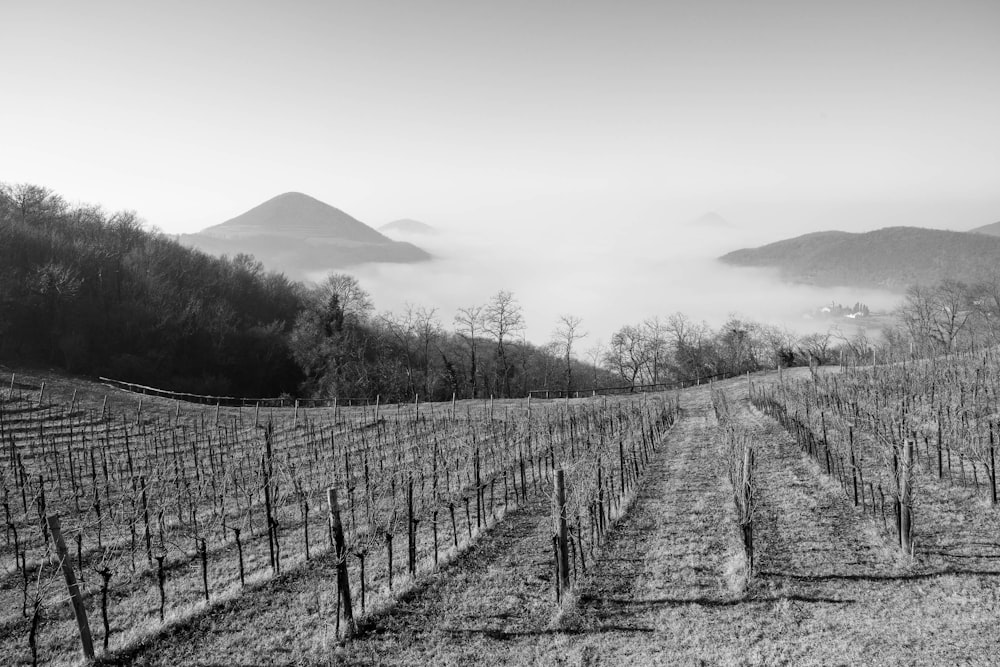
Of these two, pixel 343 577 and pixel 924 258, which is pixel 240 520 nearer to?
pixel 343 577

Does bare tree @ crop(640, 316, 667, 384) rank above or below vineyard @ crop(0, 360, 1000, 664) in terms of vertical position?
above

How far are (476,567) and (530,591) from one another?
1.68 m

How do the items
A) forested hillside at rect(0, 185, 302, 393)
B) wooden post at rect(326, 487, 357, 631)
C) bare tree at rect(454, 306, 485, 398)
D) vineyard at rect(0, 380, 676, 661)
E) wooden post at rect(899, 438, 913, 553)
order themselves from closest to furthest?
wooden post at rect(326, 487, 357, 631) → vineyard at rect(0, 380, 676, 661) → wooden post at rect(899, 438, 913, 553) → forested hillside at rect(0, 185, 302, 393) → bare tree at rect(454, 306, 485, 398)

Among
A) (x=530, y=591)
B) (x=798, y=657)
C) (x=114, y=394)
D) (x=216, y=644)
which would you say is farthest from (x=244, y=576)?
(x=114, y=394)

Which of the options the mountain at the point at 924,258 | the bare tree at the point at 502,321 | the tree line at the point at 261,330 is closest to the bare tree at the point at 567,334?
the tree line at the point at 261,330

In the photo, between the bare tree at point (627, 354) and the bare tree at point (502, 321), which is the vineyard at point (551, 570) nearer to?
the bare tree at point (502, 321)

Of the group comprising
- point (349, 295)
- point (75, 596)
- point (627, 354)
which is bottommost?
point (75, 596)

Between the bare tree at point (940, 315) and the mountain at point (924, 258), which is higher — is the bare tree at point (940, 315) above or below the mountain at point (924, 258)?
below

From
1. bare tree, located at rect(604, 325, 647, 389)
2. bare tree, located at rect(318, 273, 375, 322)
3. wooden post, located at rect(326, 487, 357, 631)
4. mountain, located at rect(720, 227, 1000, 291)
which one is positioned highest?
mountain, located at rect(720, 227, 1000, 291)

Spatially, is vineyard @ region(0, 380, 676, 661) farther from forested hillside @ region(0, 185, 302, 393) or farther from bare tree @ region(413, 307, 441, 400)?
bare tree @ region(413, 307, 441, 400)

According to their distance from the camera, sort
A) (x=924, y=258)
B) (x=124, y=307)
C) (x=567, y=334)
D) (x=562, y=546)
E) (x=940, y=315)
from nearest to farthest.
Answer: (x=562, y=546), (x=124, y=307), (x=567, y=334), (x=940, y=315), (x=924, y=258)

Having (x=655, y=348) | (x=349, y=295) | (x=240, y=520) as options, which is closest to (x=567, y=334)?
(x=655, y=348)

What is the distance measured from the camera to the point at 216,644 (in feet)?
30.6

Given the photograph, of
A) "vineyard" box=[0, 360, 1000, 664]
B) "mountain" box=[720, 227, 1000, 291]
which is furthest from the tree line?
"mountain" box=[720, 227, 1000, 291]
